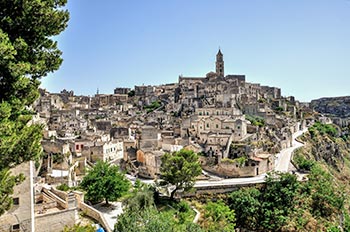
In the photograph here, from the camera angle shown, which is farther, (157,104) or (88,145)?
(157,104)

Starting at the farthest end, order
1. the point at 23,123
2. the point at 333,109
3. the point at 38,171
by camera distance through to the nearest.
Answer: the point at 333,109 → the point at 38,171 → the point at 23,123

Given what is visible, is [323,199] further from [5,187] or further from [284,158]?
[5,187]

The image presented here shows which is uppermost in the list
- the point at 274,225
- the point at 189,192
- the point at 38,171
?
the point at 38,171

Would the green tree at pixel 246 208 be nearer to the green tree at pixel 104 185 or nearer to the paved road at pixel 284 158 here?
the paved road at pixel 284 158

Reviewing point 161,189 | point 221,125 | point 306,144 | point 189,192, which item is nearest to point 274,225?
point 189,192

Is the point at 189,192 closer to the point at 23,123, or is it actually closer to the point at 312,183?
the point at 312,183

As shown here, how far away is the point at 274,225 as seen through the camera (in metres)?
26.8

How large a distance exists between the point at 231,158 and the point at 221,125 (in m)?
7.78

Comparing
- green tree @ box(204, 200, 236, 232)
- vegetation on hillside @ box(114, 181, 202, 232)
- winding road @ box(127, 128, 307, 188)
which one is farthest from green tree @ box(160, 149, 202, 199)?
winding road @ box(127, 128, 307, 188)

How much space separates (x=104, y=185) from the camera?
22.0 meters

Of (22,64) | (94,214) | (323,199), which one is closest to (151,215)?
(94,214)

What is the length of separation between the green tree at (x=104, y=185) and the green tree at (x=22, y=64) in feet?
45.2

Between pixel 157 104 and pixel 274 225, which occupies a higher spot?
pixel 157 104

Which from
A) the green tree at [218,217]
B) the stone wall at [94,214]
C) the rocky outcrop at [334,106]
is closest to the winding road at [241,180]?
the green tree at [218,217]
